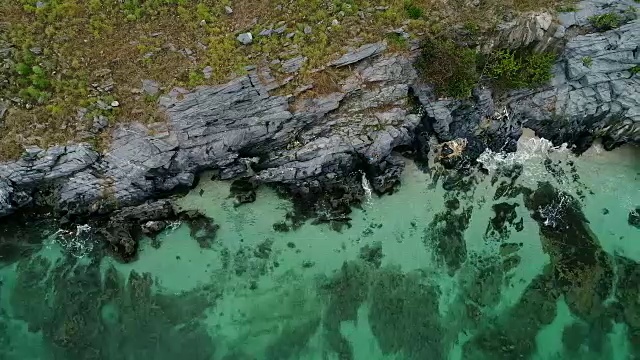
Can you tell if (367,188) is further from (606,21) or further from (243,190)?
(606,21)

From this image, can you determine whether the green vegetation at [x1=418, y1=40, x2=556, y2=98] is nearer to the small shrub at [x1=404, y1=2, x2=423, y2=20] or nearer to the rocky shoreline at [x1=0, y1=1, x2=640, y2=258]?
the rocky shoreline at [x1=0, y1=1, x2=640, y2=258]

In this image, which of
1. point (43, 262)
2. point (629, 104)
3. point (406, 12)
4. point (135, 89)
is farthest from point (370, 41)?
point (43, 262)

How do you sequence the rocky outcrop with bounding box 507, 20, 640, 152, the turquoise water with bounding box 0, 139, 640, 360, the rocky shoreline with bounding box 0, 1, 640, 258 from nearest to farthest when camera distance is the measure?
the turquoise water with bounding box 0, 139, 640, 360
the rocky shoreline with bounding box 0, 1, 640, 258
the rocky outcrop with bounding box 507, 20, 640, 152

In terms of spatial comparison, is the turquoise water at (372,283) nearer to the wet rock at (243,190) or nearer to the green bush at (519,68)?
the wet rock at (243,190)

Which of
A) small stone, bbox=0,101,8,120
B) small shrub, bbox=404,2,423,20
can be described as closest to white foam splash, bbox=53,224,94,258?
small stone, bbox=0,101,8,120

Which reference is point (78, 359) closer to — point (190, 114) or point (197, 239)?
point (197, 239)
